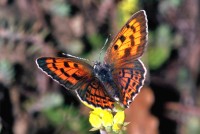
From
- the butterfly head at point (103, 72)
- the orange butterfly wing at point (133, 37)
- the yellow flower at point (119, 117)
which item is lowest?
the yellow flower at point (119, 117)

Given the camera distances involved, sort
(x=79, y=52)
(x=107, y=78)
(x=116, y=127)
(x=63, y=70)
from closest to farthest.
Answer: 1. (x=116, y=127)
2. (x=63, y=70)
3. (x=107, y=78)
4. (x=79, y=52)

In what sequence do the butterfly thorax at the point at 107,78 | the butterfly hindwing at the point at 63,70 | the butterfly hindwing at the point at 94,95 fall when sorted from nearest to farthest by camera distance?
1. the butterfly hindwing at the point at 94,95
2. the butterfly hindwing at the point at 63,70
3. the butterfly thorax at the point at 107,78

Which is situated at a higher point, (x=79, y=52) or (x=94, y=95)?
(x=79, y=52)

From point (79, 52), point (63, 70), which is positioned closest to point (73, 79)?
point (63, 70)

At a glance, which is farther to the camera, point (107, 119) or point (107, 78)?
point (107, 78)

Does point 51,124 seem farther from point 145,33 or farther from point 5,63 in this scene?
point 145,33

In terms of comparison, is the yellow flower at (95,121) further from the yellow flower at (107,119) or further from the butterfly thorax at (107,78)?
the butterfly thorax at (107,78)

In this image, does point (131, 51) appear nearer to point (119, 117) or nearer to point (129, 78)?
point (129, 78)

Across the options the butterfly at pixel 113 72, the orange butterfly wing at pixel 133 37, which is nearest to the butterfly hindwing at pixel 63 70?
the butterfly at pixel 113 72
